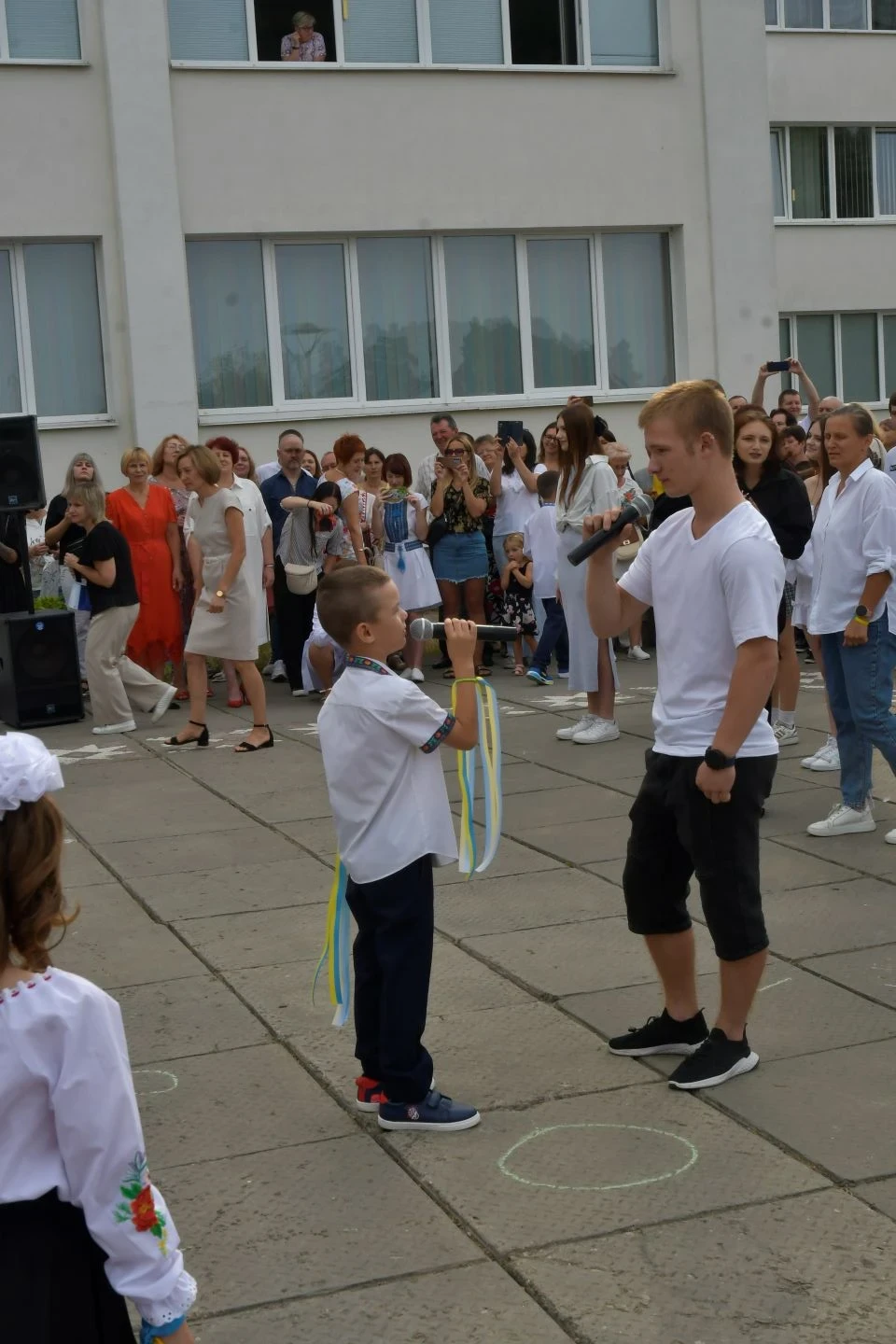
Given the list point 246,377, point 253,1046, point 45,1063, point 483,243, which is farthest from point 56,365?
point 45,1063

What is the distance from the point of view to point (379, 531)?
1340cm

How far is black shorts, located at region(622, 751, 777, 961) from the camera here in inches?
→ 180

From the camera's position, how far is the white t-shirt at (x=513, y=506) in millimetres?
14227

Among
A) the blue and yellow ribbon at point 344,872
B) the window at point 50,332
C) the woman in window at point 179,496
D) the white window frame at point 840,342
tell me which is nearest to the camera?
the blue and yellow ribbon at point 344,872

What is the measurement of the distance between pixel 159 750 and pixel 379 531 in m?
3.08

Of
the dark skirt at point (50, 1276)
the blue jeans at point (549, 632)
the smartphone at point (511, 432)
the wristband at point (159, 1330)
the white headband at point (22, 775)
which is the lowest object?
the blue jeans at point (549, 632)

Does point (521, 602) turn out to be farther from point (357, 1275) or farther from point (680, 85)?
point (357, 1275)

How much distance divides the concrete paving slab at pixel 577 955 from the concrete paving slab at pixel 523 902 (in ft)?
0.39

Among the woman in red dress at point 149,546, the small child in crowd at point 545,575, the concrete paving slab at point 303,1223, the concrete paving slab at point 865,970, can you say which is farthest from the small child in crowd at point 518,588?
the concrete paving slab at point 303,1223

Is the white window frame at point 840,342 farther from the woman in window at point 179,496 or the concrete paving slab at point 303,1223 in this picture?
the concrete paving slab at point 303,1223

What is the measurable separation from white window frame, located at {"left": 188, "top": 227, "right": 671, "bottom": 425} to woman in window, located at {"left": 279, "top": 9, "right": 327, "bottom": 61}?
1.80 metres

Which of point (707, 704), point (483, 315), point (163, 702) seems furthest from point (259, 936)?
point (483, 315)

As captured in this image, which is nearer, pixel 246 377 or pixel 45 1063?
pixel 45 1063

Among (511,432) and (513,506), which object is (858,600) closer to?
(513,506)
